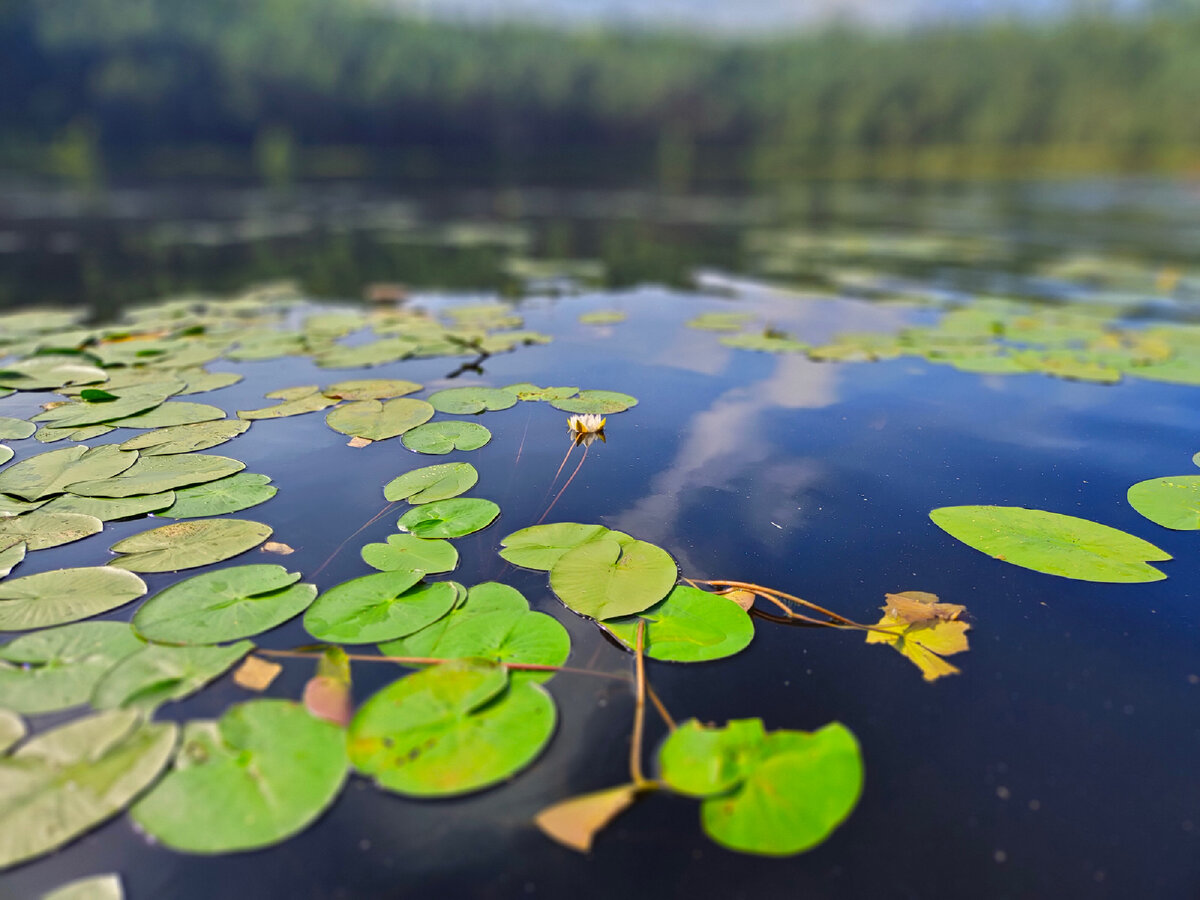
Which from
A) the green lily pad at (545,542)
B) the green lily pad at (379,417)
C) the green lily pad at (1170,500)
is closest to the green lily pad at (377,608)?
the green lily pad at (545,542)

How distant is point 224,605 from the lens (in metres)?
0.89

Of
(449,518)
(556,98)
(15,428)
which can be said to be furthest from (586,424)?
(556,98)

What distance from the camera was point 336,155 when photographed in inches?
889

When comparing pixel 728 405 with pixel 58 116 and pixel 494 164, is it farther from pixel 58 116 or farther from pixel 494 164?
pixel 58 116

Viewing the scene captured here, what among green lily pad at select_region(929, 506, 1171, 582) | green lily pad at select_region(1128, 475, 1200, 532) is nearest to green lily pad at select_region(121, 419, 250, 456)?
green lily pad at select_region(929, 506, 1171, 582)

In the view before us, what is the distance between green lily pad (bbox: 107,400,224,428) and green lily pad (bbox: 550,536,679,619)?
103cm

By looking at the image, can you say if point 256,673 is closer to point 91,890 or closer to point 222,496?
point 91,890

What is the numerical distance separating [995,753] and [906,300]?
3.00 m

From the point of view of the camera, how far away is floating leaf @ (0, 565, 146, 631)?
0.86 meters

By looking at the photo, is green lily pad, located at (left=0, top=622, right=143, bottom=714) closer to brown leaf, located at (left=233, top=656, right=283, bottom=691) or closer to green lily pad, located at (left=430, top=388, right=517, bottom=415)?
brown leaf, located at (left=233, top=656, right=283, bottom=691)

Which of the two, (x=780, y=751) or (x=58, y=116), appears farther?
(x=58, y=116)

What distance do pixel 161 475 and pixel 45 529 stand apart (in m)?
0.20

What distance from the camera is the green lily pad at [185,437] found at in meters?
1.36

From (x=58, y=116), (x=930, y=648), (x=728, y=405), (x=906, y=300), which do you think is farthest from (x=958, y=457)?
(x=58, y=116)
